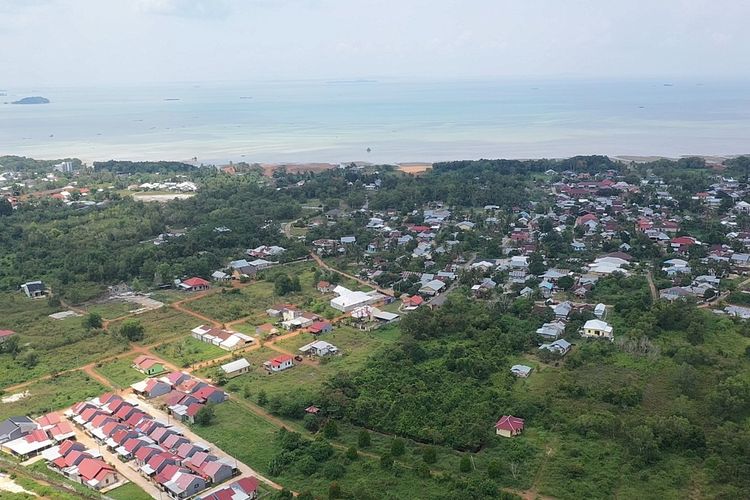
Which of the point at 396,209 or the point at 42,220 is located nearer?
the point at 42,220

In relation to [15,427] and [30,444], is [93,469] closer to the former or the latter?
[30,444]

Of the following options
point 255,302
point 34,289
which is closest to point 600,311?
point 255,302

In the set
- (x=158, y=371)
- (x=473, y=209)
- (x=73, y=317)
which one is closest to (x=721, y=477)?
(x=158, y=371)

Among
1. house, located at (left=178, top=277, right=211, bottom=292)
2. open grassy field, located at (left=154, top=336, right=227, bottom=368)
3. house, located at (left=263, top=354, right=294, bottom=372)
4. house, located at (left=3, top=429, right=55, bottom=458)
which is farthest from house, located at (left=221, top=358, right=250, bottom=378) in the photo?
house, located at (left=178, top=277, right=211, bottom=292)

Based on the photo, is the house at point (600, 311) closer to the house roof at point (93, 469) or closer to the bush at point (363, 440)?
the bush at point (363, 440)

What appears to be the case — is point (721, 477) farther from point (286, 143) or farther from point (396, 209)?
point (286, 143)
